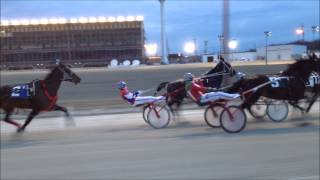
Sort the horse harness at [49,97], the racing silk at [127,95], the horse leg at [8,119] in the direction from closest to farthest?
the racing silk at [127,95]
the horse harness at [49,97]
the horse leg at [8,119]

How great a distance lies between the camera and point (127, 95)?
611cm

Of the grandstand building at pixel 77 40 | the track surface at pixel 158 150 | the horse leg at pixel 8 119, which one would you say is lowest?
the track surface at pixel 158 150

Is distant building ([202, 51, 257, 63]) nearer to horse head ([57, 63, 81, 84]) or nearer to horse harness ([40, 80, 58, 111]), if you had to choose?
horse head ([57, 63, 81, 84])

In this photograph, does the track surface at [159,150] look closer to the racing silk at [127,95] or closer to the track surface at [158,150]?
the track surface at [158,150]

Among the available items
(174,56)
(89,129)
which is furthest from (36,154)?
(174,56)

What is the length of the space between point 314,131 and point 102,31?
9389 mm

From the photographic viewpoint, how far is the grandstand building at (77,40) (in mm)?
4273

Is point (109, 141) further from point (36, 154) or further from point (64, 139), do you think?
Result: point (36, 154)

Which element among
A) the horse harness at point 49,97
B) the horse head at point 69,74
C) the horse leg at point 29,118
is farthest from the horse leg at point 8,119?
the horse head at point 69,74

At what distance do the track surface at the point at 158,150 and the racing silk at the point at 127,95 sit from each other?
1.72 m

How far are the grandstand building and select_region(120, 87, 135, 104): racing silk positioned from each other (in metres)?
1.10

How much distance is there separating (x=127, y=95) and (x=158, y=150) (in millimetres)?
4213

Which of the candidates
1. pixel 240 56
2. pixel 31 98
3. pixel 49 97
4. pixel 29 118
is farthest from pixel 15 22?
pixel 29 118

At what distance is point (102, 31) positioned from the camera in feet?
14.0
